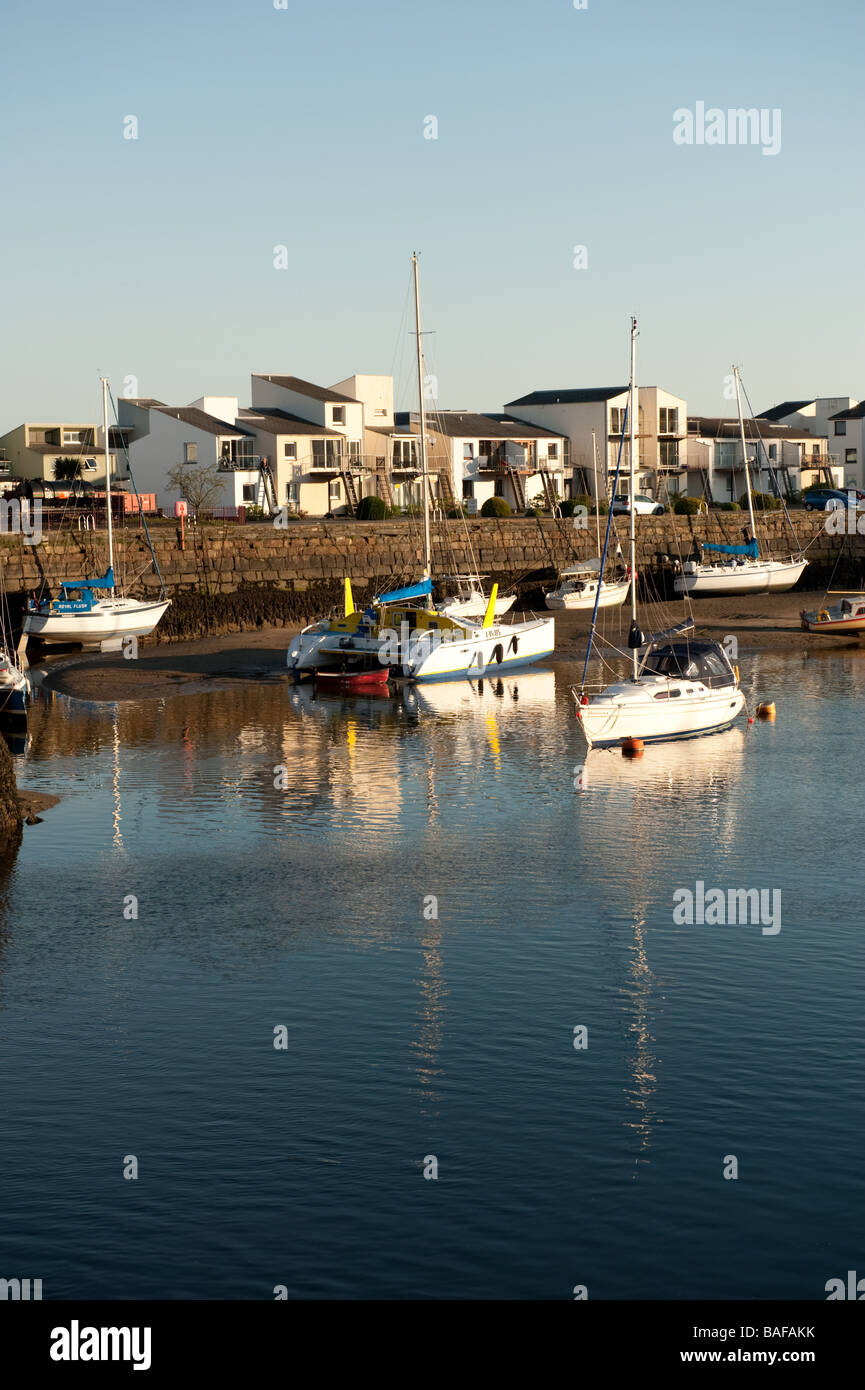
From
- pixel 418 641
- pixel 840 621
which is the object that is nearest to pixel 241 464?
pixel 840 621

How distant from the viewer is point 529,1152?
1620cm

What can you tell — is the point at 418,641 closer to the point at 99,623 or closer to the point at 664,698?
the point at 664,698

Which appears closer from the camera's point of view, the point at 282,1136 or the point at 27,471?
the point at 282,1136

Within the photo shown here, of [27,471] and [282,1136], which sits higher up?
[27,471]

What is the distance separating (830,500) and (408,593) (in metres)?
56.0

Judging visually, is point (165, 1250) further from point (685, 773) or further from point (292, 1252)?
point (685, 773)

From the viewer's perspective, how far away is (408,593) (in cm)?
5403

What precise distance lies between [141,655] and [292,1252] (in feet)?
151

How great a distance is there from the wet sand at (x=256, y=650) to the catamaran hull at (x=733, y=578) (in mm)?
742

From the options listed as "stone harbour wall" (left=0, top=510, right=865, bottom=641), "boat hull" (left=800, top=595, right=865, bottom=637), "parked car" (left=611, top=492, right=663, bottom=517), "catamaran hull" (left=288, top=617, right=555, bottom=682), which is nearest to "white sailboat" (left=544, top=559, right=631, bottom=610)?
"stone harbour wall" (left=0, top=510, right=865, bottom=641)

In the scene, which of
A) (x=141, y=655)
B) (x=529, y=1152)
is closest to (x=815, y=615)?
(x=141, y=655)
